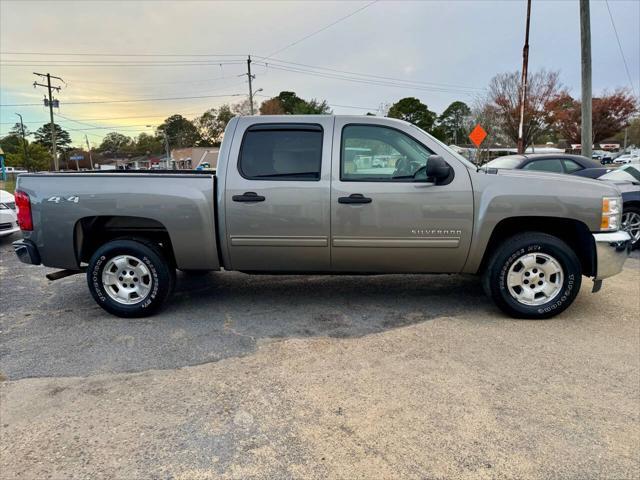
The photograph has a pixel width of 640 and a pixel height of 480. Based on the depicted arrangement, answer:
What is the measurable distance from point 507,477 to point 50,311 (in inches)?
178

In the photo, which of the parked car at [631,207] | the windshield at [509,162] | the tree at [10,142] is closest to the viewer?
the parked car at [631,207]

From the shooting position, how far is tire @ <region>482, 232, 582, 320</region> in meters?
4.12

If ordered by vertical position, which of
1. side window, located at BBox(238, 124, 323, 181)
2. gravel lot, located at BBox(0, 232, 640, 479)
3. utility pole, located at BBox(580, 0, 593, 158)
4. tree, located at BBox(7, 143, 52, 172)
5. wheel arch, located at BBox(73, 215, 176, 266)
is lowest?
gravel lot, located at BBox(0, 232, 640, 479)

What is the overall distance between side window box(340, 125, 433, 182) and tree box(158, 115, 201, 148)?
102 m

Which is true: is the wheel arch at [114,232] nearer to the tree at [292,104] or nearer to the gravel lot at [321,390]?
the gravel lot at [321,390]

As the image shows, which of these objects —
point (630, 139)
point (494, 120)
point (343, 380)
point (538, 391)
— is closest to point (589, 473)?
point (538, 391)

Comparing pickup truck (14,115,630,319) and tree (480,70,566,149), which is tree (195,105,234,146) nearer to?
tree (480,70,566,149)

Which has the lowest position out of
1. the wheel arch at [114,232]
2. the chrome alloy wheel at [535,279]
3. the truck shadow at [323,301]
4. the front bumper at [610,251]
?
the truck shadow at [323,301]

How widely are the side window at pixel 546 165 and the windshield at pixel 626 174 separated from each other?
142 centimetres

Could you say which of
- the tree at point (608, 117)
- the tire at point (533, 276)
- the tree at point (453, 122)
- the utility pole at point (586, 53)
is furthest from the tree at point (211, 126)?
the tire at point (533, 276)

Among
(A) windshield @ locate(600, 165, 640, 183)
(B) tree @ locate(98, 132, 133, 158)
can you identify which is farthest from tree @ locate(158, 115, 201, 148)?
(A) windshield @ locate(600, 165, 640, 183)

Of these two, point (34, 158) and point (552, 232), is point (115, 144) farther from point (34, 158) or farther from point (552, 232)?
point (552, 232)

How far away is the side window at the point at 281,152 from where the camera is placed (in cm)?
422

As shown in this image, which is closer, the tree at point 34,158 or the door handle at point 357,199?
the door handle at point 357,199
